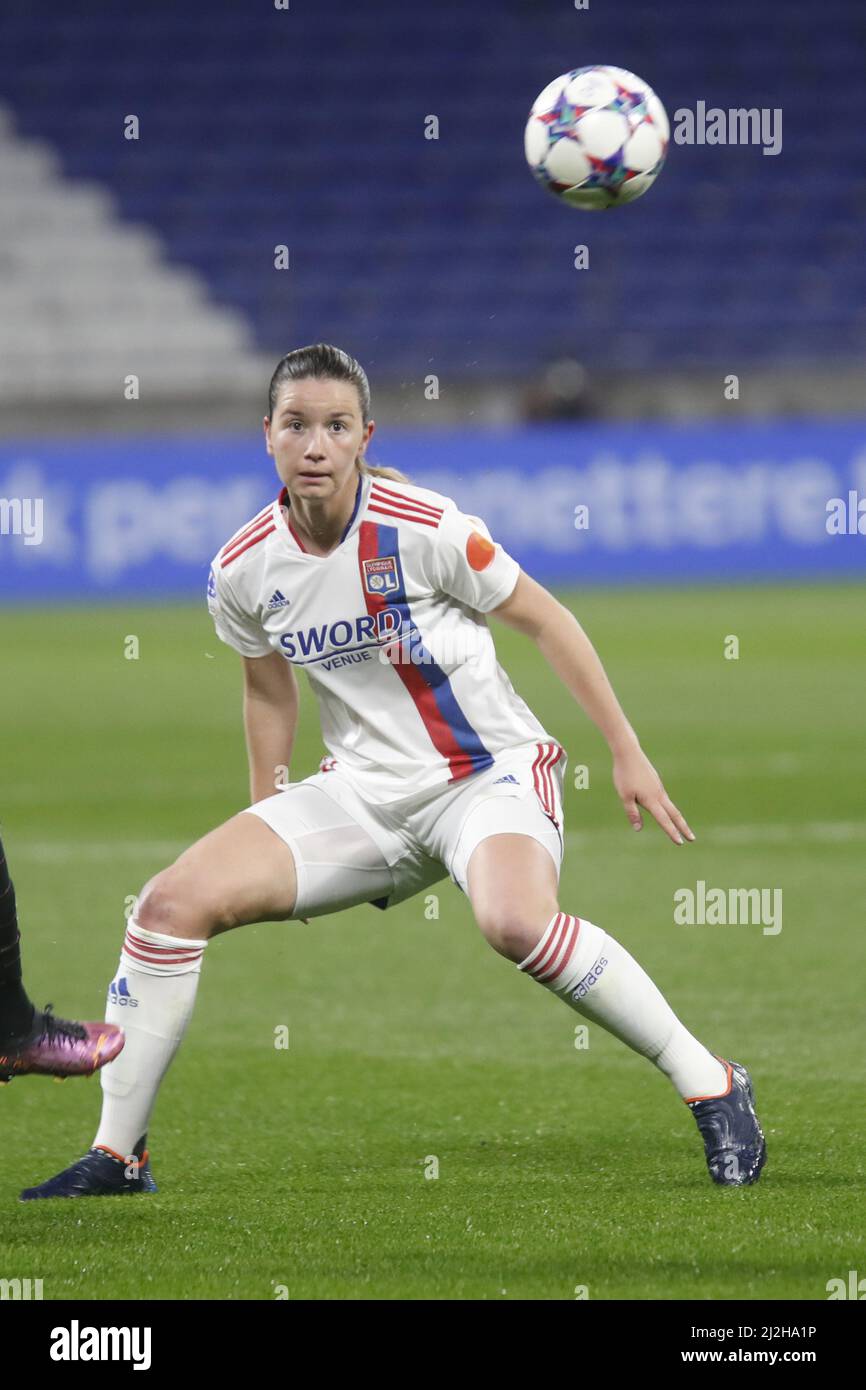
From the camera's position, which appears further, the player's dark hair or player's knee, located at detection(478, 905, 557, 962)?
the player's dark hair

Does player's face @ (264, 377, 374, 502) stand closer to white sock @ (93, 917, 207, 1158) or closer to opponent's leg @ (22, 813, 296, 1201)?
opponent's leg @ (22, 813, 296, 1201)

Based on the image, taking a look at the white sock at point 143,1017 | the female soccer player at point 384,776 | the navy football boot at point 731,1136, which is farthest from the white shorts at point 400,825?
the navy football boot at point 731,1136

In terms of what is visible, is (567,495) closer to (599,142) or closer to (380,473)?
(599,142)

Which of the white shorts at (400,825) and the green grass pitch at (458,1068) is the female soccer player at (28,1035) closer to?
the green grass pitch at (458,1068)

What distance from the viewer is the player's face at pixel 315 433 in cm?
453

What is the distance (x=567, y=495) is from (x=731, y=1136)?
15.4 m

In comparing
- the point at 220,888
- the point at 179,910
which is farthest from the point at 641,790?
the point at 179,910

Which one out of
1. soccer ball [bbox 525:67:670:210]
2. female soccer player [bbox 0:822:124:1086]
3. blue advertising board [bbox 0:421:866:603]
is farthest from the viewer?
blue advertising board [bbox 0:421:866:603]

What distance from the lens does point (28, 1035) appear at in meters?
4.38

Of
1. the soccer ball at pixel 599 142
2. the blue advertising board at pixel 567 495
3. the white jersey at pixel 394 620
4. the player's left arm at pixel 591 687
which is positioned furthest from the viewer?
the blue advertising board at pixel 567 495

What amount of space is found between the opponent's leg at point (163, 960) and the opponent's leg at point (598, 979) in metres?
0.48

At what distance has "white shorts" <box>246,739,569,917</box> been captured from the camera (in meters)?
4.62

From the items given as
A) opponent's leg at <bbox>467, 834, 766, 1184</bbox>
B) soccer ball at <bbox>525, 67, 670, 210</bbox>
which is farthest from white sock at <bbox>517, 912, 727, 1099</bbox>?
soccer ball at <bbox>525, 67, 670, 210</bbox>

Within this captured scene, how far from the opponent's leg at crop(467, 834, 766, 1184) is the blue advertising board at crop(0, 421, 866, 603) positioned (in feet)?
48.4
